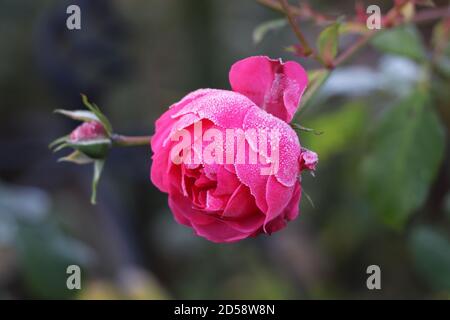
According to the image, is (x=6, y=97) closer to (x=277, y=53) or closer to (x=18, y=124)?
(x=18, y=124)

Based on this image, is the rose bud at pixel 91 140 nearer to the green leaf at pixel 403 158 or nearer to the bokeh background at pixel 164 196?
the bokeh background at pixel 164 196

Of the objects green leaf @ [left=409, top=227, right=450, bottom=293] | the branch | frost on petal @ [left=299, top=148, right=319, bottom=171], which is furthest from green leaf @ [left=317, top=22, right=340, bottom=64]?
green leaf @ [left=409, top=227, right=450, bottom=293]

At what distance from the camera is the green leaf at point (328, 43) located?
1.62 ft

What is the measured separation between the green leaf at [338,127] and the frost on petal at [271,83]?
0.36 metres

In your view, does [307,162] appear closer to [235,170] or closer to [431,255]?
[235,170]

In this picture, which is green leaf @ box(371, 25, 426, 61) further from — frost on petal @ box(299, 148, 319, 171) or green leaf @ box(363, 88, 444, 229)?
frost on petal @ box(299, 148, 319, 171)

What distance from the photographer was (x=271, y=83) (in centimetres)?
46

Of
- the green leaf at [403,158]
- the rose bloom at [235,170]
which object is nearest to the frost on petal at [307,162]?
the rose bloom at [235,170]

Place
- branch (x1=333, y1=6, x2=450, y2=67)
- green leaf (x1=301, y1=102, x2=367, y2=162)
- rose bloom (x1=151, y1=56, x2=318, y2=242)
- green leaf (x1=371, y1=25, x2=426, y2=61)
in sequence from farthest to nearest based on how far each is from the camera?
green leaf (x1=301, y1=102, x2=367, y2=162)
green leaf (x1=371, y1=25, x2=426, y2=61)
branch (x1=333, y1=6, x2=450, y2=67)
rose bloom (x1=151, y1=56, x2=318, y2=242)

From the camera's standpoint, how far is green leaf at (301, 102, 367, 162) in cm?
85

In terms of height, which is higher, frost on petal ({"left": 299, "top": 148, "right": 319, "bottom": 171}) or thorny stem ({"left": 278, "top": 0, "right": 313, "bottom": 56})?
thorny stem ({"left": 278, "top": 0, "right": 313, "bottom": 56})

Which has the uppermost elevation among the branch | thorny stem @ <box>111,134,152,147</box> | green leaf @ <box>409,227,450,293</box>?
the branch
